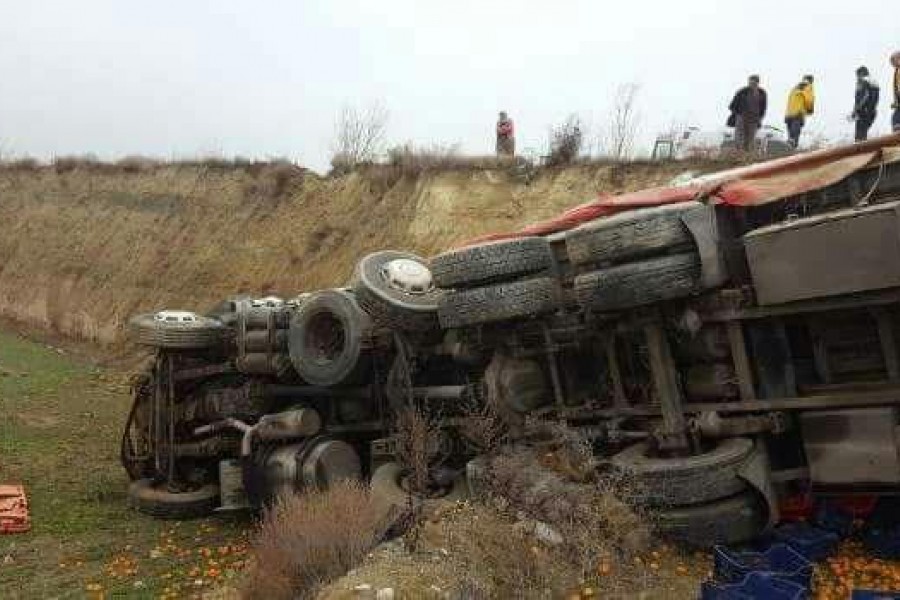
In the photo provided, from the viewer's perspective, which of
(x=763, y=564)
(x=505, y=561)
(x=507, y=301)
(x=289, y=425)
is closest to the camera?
(x=505, y=561)

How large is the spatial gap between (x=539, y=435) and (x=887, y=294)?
2.53 m

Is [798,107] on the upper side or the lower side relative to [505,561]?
upper

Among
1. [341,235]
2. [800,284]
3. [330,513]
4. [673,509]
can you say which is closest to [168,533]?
[330,513]

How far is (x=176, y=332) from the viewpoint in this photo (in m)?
9.66

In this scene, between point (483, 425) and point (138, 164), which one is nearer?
point (483, 425)

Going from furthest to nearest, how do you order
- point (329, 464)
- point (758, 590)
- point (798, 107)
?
point (798, 107) → point (329, 464) → point (758, 590)

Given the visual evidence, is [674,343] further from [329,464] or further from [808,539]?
[329,464]

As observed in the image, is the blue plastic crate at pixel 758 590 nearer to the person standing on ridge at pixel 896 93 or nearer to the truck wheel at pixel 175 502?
the truck wheel at pixel 175 502

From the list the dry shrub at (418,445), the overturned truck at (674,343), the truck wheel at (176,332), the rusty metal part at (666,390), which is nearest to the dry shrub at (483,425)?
the overturned truck at (674,343)

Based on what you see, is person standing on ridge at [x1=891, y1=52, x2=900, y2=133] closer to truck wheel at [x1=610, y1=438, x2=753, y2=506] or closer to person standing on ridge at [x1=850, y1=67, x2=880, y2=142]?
person standing on ridge at [x1=850, y1=67, x2=880, y2=142]

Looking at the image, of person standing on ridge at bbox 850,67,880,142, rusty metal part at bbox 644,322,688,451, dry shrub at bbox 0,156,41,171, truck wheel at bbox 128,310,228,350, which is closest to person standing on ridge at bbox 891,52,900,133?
person standing on ridge at bbox 850,67,880,142

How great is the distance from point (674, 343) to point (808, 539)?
1.47 meters

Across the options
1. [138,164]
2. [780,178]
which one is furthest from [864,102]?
[138,164]

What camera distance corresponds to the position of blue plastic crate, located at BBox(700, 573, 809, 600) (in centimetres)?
470
